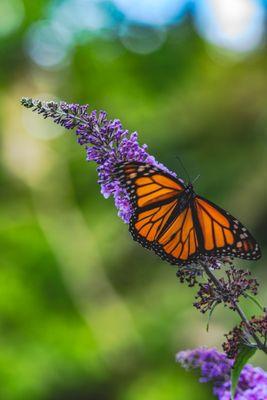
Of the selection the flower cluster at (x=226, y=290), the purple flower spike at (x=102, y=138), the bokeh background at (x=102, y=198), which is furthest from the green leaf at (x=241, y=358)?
the bokeh background at (x=102, y=198)

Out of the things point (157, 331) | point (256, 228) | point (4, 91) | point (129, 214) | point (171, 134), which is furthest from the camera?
point (4, 91)

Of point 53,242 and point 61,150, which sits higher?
point 61,150

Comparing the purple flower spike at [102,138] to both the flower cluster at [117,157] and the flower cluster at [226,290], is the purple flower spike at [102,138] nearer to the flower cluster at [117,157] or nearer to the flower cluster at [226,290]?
the flower cluster at [117,157]

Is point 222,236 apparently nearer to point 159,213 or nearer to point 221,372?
point 159,213

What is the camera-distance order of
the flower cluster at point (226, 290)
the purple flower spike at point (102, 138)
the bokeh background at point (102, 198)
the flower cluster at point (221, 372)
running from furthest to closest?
the bokeh background at point (102, 198) → the flower cluster at point (221, 372) → the purple flower spike at point (102, 138) → the flower cluster at point (226, 290)

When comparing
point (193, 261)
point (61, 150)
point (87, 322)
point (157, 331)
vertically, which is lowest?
point (193, 261)

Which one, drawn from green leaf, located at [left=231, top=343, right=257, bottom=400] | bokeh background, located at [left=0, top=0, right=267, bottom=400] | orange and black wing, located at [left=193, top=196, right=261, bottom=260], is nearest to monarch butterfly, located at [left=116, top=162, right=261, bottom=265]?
orange and black wing, located at [left=193, top=196, right=261, bottom=260]

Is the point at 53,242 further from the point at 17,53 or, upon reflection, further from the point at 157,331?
the point at 17,53

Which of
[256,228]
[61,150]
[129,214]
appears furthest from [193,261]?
[61,150]
